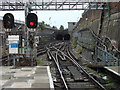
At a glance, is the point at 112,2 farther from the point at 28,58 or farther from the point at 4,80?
the point at 4,80

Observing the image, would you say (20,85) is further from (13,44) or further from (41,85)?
(13,44)

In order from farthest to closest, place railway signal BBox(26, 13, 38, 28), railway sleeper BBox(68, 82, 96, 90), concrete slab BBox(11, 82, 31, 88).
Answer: railway signal BBox(26, 13, 38, 28) < railway sleeper BBox(68, 82, 96, 90) < concrete slab BBox(11, 82, 31, 88)

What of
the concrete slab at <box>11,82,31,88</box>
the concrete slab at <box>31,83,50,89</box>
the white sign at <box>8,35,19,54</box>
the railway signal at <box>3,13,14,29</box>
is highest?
the railway signal at <box>3,13,14,29</box>

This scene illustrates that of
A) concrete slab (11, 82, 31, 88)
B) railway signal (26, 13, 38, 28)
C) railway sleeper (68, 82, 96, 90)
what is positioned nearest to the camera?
concrete slab (11, 82, 31, 88)

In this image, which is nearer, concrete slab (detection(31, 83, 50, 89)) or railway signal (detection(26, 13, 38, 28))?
concrete slab (detection(31, 83, 50, 89))

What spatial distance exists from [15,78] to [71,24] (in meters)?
75.6

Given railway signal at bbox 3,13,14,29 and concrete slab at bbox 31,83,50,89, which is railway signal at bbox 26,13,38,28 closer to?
railway signal at bbox 3,13,14,29

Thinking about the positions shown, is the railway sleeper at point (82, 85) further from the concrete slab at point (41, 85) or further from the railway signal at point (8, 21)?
the railway signal at point (8, 21)

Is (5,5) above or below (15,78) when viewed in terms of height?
above

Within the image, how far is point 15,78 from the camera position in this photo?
8.97 meters

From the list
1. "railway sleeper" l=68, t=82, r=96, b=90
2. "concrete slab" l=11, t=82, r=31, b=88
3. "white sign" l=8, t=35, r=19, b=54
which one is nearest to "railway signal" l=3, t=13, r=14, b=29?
"white sign" l=8, t=35, r=19, b=54

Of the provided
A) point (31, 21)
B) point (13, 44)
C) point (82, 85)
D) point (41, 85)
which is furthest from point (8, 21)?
point (82, 85)

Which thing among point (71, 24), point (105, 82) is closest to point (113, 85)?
point (105, 82)

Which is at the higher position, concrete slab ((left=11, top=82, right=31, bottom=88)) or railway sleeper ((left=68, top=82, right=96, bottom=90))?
concrete slab ((left=11, top=82, right=31, bottom=88))
